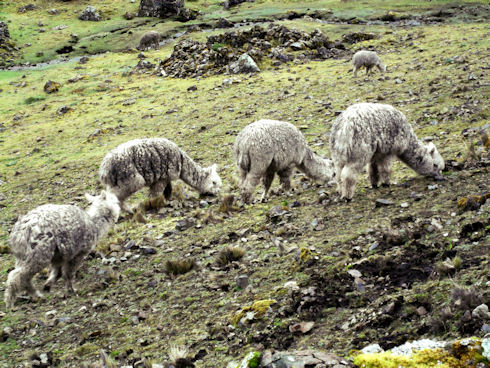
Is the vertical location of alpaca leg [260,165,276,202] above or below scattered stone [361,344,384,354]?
below

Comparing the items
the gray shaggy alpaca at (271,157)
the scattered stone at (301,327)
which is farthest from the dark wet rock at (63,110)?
the scattered stone at (301,327)

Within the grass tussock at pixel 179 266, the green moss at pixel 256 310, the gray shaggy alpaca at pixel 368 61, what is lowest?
the grass tussock at pixel 179 266

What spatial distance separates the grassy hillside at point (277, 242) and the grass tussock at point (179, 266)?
0.16 m

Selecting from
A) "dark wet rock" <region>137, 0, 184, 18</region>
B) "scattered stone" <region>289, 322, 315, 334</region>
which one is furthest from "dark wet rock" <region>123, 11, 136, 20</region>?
"scattered stone" <region>289, 322, 315, 334</region>

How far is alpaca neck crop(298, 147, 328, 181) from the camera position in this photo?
13141 mm

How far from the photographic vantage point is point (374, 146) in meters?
10.4

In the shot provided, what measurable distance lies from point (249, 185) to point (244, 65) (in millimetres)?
23222

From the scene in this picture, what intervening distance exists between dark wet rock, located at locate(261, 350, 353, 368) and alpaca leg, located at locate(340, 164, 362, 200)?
643 cm

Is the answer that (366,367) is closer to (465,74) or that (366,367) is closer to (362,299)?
(362,299)

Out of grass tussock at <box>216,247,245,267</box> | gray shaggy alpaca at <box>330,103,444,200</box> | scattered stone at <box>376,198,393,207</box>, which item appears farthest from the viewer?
gray shaggy alpaca at <box>330,103,444,200</box>

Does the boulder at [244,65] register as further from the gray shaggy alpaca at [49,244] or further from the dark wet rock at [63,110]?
the gray shaggy alpaca at [49,244]

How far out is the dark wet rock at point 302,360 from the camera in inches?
165

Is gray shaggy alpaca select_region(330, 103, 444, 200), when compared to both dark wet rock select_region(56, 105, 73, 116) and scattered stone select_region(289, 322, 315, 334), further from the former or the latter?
dark wet rock select_region(56, 105, 73, 116)

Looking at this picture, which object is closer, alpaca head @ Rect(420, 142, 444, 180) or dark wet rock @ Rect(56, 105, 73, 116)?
alpaca head @ Rect(420, 142, 444, 180)
